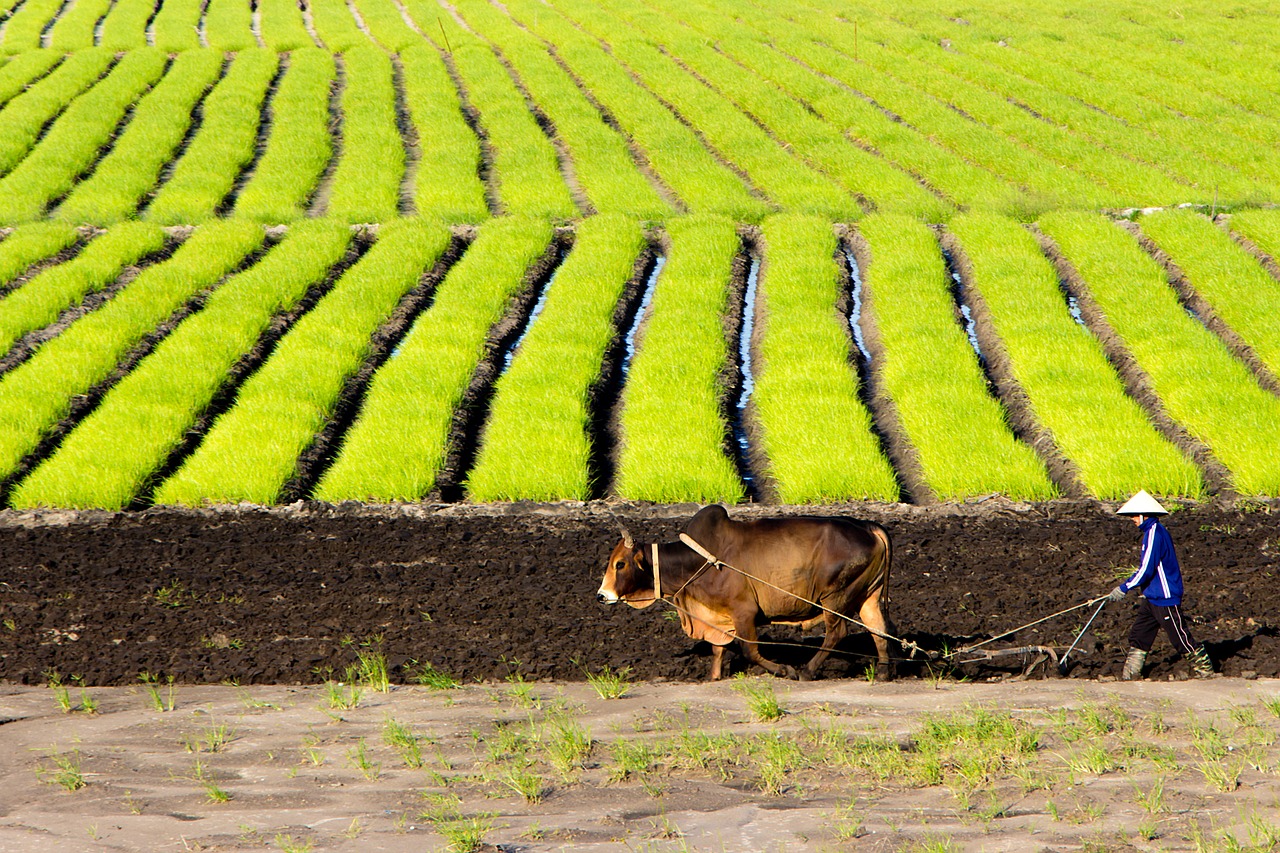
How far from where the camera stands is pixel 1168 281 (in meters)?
17.8

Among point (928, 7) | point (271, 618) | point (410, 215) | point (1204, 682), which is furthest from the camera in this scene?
point (928, 7)

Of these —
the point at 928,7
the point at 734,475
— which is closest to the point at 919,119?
the point at 928,7

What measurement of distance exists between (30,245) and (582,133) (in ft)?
41.6

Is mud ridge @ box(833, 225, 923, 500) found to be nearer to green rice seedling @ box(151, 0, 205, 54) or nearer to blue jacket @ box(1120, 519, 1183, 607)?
blue jacket @ box(1120, 519, 1183, 607)

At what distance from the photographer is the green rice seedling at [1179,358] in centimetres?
1191

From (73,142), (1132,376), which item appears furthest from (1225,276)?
(73,142)

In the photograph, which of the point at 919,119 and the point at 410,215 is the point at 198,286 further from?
the point at 919,119

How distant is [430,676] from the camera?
750cm

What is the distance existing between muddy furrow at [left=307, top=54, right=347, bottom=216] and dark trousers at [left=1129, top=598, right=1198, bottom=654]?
742 inches

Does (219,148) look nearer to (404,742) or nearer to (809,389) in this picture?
(809,389)

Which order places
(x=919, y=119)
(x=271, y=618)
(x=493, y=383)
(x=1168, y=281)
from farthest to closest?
(x=919, y=119), (x=1168, y=281), (x=493, y=383), (x=271, y=618)

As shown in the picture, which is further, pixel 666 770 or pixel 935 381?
pixel 935 381

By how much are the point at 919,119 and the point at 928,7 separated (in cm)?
1635

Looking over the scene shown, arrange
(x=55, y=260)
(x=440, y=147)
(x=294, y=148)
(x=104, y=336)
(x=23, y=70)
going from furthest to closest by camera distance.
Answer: (x=23, y=70) < (x=440, y=147) < (x=294, y=148) < (x=55, y=260) < (x=104, y=336)
